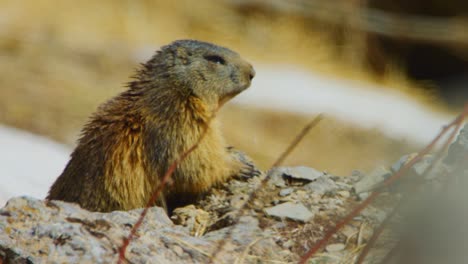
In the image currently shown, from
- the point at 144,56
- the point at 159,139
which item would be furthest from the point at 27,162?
the point at 144,56

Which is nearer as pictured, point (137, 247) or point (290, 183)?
point (137, 247)

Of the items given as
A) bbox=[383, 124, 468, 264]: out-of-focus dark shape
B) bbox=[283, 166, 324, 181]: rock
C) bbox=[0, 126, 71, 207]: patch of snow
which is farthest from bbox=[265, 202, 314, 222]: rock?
bbox=[0, 126, 71, 207]: patch of snow

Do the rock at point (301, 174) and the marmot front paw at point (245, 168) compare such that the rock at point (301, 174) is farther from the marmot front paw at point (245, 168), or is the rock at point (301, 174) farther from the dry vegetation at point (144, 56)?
the dry vegetation at point (144, 56)

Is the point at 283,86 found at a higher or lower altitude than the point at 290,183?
higher

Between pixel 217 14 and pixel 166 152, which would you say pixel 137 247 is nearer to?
pixel 166 152

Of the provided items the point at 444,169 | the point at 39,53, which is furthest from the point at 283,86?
the point at 444,169

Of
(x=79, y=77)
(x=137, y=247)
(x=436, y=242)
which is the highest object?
(x=79, y=77)

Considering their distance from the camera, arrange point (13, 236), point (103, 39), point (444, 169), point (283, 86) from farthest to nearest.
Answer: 1. point (283, 86)
2. point (103, 39)
3. point (444, 169)
4. point (13, 236)
